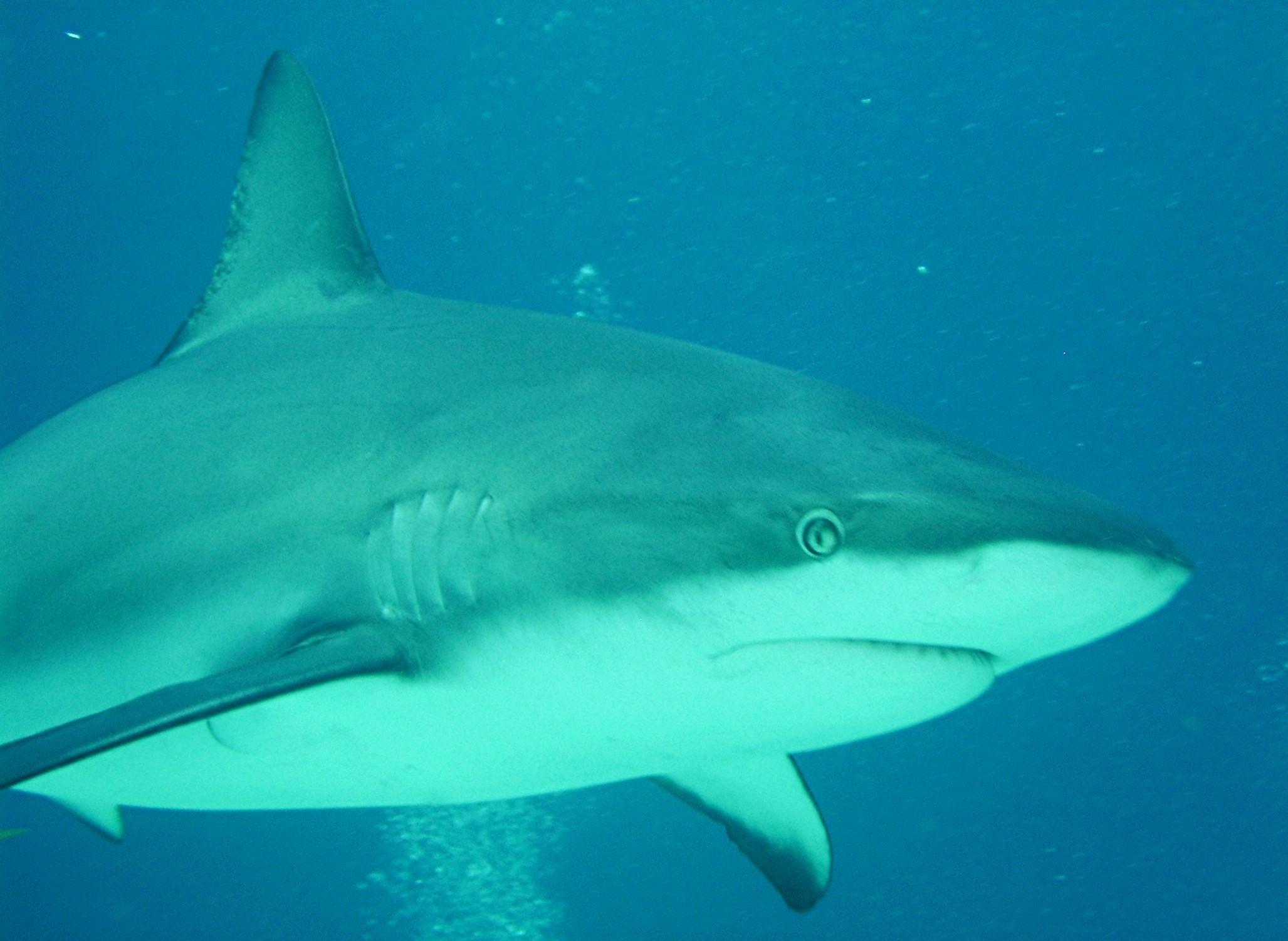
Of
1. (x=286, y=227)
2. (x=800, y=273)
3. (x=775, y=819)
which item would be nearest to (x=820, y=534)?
(x=775, y=819)

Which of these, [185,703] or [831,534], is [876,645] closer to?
[831,534]

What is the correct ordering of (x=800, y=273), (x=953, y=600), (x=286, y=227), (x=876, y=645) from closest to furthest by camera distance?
(x=953, y=600) → (x=876, y=645) → (x=286, y=227) → (x=800, y=273)

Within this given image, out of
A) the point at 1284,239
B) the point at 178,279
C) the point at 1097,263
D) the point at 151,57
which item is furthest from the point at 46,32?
the point at 1284,239

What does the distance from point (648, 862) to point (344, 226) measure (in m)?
12.9

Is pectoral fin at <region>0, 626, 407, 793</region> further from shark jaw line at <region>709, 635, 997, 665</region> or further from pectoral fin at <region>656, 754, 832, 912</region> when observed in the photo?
pectoral fin at <region>656, 754, 832, 912</region>

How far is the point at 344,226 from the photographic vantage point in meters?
2.82

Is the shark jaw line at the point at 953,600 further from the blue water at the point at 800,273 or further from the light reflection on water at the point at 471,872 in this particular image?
the light reflection on water at the point at 471,872

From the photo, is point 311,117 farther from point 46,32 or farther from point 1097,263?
point 1097,263

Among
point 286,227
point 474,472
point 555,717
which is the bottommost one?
point 555,717

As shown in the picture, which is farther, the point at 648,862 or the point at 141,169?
the point at 648,862

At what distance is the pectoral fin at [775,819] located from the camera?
2.55 meters

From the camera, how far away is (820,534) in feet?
4.97

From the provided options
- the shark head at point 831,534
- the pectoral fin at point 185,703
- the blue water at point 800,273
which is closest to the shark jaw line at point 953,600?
the shark head at point 831,534

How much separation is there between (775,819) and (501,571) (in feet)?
4.30
